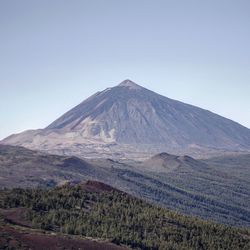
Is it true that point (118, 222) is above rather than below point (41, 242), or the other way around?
above

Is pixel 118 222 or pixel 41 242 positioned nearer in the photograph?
pixel 41 242

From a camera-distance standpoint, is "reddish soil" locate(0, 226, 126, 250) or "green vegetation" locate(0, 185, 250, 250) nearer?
"reddish soil" locate(0, 226, 126, 250)

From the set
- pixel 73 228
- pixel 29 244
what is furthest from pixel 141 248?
pixel 29 244

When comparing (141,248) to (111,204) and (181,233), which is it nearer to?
(181,233)
